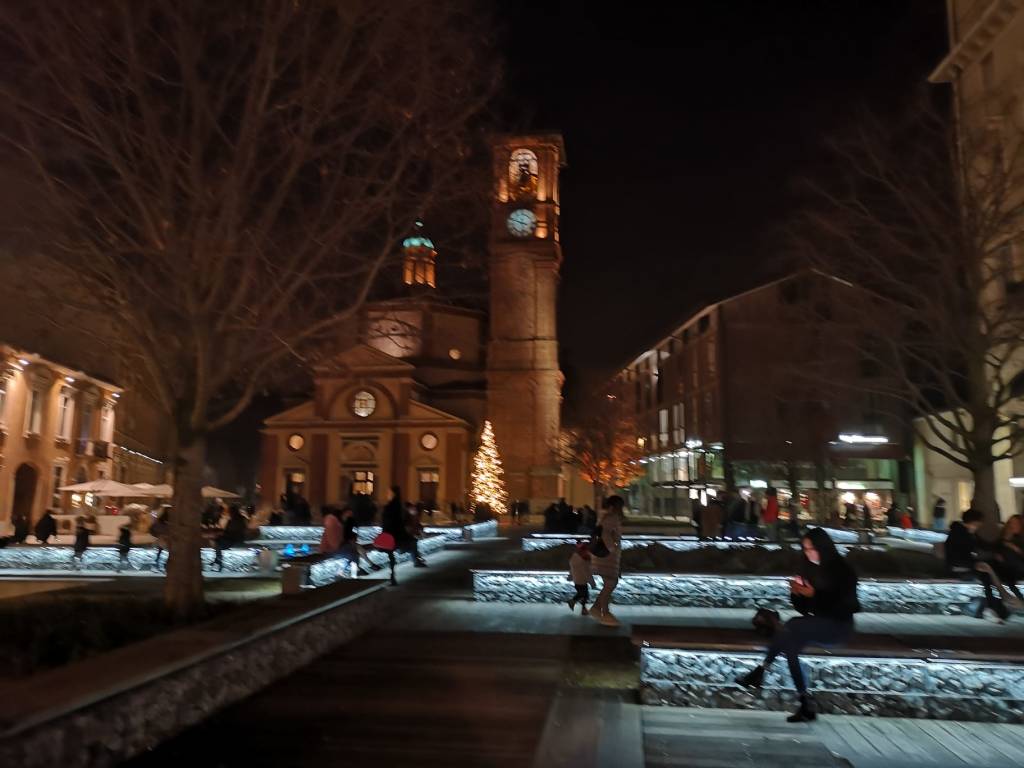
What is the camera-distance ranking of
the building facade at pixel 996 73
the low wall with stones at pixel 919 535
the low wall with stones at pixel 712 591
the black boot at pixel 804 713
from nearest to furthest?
1. the black boot at pixel 804 713
2. the low wall with stones at pixel 712 591
3. the building facade at pixel 996 73
4. the low wall with stones at pixel 919 535

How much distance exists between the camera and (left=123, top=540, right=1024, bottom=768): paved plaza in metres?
5.31

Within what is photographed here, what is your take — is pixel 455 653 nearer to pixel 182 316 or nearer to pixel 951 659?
pixel 951 659

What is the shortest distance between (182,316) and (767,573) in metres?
9.87

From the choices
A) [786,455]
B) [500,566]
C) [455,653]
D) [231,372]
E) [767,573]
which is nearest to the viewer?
[455,653]

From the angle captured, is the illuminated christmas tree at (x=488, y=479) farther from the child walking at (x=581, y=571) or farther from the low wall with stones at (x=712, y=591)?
the child walking at (x=581, y=571)

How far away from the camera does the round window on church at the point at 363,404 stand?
5534 cm

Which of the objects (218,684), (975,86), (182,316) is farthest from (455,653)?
(975,86)

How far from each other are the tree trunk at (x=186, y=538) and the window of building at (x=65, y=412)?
92.1 feet

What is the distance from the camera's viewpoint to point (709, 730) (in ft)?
19.8

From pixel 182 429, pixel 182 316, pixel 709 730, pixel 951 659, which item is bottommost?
pixel 709 730

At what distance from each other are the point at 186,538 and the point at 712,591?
7808 millimetres

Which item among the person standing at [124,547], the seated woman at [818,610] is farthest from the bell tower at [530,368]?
the seated woman at [818,610]

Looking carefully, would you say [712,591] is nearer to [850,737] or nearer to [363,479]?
A: [850,737]

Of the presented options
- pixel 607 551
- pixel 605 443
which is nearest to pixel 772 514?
pixel 607 551
